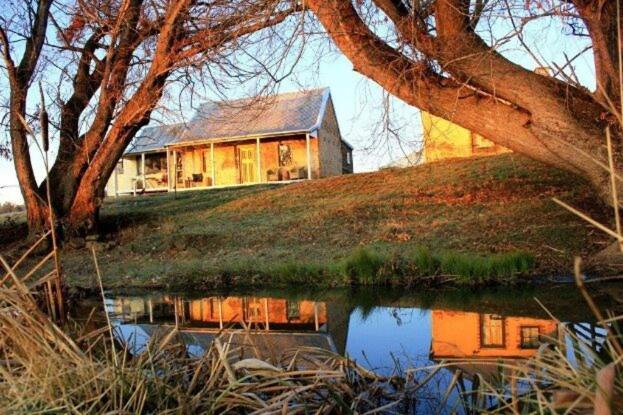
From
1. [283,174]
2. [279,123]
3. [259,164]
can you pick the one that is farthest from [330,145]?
[259,164]

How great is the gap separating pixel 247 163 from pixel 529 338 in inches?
1066

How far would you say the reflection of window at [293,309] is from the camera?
19.4 feet

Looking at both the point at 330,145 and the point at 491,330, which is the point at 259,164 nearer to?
the point at 330,145

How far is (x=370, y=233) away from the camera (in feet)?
38.1

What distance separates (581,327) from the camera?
4.04 m

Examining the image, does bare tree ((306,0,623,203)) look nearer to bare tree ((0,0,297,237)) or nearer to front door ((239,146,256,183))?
bare tree ((0,0,297,237))

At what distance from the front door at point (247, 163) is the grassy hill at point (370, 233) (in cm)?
1078

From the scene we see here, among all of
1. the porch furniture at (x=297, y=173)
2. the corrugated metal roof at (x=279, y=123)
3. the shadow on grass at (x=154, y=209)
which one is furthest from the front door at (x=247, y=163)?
the shadow on grass at (x=154, y=209)

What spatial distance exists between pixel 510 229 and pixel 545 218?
0.86m

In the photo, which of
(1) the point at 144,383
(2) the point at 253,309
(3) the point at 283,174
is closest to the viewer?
(1) the point at 144,383

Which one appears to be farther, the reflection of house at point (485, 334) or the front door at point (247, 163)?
the front door at point (247, 163)

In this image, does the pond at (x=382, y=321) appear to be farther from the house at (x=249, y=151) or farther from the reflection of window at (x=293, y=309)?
the house at (x=249, y=151)

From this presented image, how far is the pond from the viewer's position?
3678 mm

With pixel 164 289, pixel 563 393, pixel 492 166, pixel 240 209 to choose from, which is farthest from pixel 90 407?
pixel 492 166
